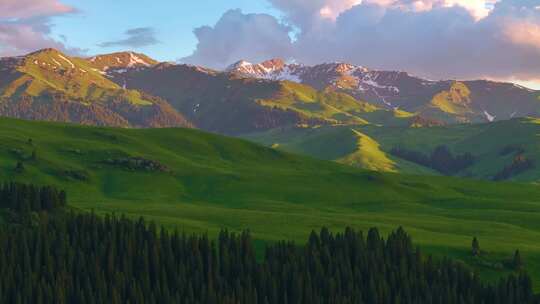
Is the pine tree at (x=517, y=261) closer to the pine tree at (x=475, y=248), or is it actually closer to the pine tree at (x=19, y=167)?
the pine tree at (x=475, y=248)

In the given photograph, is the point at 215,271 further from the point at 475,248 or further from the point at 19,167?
the point at 19,167

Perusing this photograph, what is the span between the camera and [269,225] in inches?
5635

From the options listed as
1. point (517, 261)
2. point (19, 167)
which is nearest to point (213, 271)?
point (517, 261)

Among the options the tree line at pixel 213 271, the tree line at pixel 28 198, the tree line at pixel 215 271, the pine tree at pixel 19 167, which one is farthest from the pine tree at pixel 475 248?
the pine tree at pixel 19 167

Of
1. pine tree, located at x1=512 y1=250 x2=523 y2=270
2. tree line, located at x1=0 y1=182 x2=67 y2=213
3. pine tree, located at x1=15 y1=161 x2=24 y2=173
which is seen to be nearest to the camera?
pine tree, located at x1=512 y1=250 x2=523 y2=270

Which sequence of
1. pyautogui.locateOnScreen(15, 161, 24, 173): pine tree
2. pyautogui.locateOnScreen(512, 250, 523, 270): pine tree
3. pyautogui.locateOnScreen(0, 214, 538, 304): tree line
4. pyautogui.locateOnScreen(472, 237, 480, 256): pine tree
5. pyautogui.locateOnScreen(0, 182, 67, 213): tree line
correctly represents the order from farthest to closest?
pyautogui.locateOnScreen(15, 161, 24, 173): pine tree < pyautogui.locateOnScreen(0, 182, 67, 213): tree line < pyautogui.locateOnScreen(472, 237, 480, 256): pine tree < pyautogui.locateOnScreen(512, 250, 523, 270): pine tree < pyautogui.locateOnScreen(0, 214, 538, 304): tree line

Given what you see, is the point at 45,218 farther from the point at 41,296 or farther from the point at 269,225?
the point at 269,225

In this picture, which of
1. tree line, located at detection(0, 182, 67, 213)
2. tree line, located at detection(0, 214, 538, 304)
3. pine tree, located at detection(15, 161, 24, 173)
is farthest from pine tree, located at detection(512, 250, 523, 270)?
pine tree, located at detection(15, 161, 24, 173)

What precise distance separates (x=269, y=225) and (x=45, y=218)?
147 ft

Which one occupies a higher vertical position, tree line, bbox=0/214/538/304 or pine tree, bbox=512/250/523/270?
pine tree, bbox=512/250/523/270

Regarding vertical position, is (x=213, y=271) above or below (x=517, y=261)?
below

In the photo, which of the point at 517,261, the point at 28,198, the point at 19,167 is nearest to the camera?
the point at 517,261

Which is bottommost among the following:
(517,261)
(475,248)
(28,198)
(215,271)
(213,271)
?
(213,271)

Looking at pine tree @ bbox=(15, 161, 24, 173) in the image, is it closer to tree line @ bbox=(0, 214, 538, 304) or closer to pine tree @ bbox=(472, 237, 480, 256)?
tree line @ bbox=(0, 214, 538, 304)
